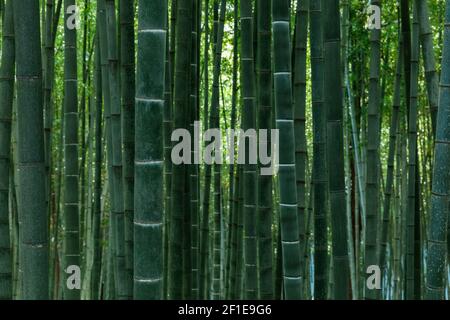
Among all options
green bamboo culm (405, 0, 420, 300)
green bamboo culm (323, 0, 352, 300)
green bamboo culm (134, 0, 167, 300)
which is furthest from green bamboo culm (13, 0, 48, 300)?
green bamboo culm (405, 0, 420, 300)

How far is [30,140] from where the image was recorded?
5.28 feet

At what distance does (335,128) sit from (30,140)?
109 cm

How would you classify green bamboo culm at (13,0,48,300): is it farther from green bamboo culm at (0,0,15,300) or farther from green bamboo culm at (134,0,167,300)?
green bamboo culm at (0,0,15,300)

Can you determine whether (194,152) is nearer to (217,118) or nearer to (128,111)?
(217,118)

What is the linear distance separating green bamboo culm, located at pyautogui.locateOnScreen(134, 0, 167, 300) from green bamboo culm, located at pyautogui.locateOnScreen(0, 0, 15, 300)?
0.90 metres

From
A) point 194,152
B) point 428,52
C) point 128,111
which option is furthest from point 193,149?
point 428,52

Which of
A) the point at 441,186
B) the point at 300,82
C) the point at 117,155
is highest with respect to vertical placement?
the point at 300,82

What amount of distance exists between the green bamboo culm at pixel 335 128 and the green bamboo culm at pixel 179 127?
648 mm

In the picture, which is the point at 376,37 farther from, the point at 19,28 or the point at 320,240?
the point at 19,28

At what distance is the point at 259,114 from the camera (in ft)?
9.18

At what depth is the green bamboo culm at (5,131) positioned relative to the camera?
7.36ft

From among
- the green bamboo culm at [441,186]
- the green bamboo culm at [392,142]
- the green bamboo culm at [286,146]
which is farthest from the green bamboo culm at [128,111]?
the green bamboo culm at [392,142]
